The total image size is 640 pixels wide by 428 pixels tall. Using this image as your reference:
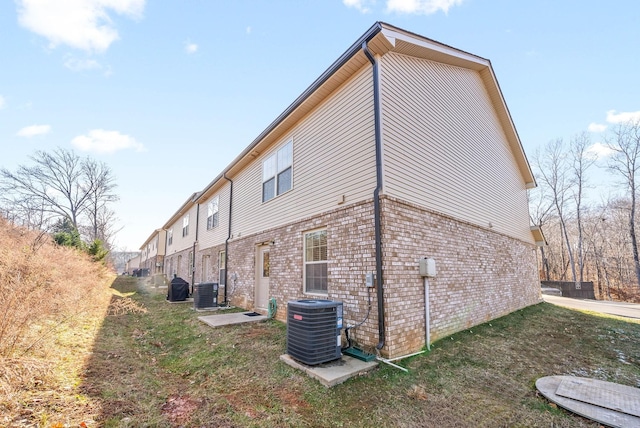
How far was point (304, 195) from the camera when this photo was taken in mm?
7219

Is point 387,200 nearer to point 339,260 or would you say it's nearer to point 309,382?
point 339,260

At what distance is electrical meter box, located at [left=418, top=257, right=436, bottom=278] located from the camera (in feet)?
17.9

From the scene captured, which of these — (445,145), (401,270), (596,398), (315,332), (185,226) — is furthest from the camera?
(185,226)

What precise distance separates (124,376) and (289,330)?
2461 mm

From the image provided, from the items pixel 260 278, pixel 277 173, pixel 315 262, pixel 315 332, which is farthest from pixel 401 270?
pixel 260 278

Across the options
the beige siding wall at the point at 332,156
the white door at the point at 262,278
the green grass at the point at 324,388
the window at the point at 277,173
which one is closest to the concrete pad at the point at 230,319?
the green grass at the point at 324,388

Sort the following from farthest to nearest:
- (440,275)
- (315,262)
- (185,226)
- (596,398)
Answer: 1. (185,226)
2. (315,262)
3. (440,275)
4. (596,398)

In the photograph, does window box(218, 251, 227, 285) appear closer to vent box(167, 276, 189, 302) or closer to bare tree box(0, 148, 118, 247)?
vent box(167, 276, 189, 302)

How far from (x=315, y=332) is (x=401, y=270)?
72.5 inches

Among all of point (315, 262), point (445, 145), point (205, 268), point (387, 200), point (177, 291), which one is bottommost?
point (177, 291)

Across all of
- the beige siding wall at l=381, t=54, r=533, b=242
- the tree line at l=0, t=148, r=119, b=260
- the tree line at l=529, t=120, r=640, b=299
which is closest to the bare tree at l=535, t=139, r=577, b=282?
the tree line at l=529, t=120, r=640, b=299

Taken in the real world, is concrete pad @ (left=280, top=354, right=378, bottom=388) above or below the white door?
below

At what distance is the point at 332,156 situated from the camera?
6410 millimetres

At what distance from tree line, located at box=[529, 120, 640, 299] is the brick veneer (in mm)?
23212
